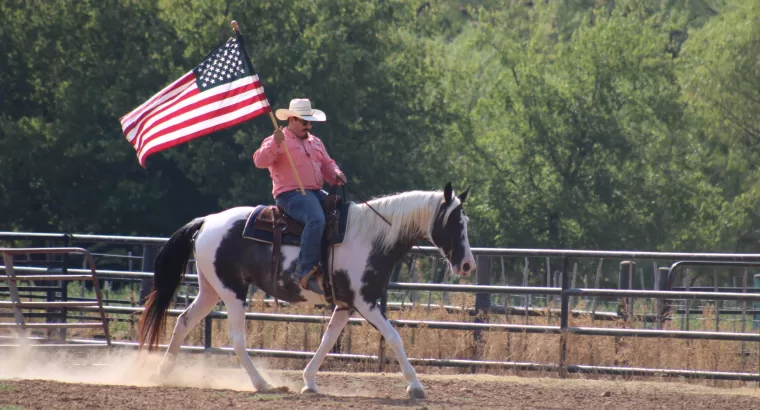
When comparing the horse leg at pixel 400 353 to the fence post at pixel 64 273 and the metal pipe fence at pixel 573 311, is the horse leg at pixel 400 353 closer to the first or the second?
the metal pipe fence at pixel 573 311

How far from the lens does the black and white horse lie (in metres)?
9.01

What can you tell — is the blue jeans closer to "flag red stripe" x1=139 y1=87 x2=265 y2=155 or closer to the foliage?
"flag red stripe" x1=139 y1=87 x2=265 y2=155

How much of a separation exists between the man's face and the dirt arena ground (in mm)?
2211

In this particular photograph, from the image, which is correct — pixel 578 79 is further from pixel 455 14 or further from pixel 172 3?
pixel 455 14

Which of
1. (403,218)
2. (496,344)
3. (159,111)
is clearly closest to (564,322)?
(496,344)

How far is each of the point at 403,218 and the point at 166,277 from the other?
8.56 ft

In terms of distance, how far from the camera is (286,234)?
9.45 metres

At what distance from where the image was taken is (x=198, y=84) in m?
10.3

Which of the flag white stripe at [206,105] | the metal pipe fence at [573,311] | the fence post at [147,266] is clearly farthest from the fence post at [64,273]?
the flag white stripe at [206,105]

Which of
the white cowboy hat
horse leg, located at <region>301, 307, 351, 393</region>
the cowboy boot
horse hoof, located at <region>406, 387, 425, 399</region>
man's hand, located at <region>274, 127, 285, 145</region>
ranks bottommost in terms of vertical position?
horse hoof, located at <region>406, 387, 425, 399</region>

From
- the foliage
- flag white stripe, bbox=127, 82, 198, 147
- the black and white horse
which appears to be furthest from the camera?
the foliage

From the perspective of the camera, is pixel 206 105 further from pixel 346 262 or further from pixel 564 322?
pixel 564 322

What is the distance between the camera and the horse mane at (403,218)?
29.9 feet

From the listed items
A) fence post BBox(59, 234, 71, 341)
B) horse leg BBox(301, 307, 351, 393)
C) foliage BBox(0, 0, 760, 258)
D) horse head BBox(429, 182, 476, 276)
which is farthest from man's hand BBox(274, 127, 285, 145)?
foliage BBox(0, 0, 760, 258)
